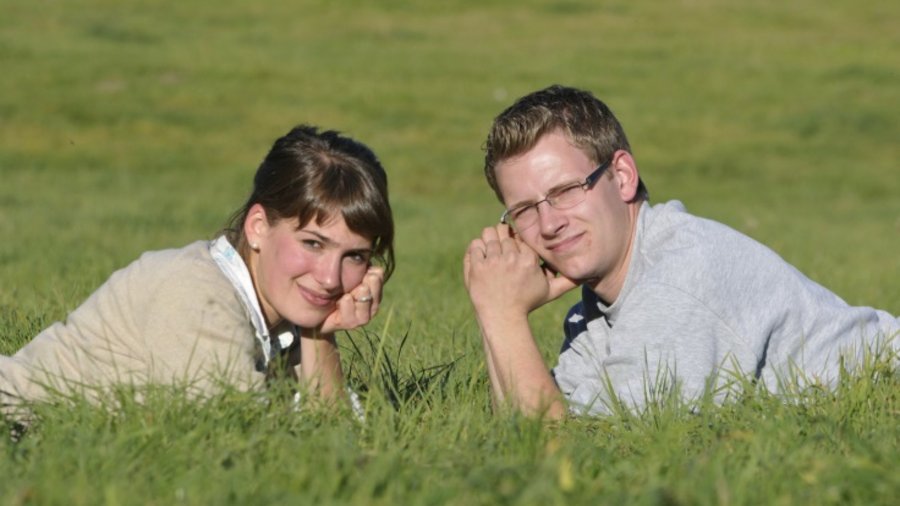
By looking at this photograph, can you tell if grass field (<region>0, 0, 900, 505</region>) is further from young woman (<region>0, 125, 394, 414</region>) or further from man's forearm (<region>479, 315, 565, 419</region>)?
young woman (<region>0, 125, 394, 414</region>)

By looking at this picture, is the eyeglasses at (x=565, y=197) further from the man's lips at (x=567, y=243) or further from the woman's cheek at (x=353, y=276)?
the woman's cheek at (x=353, y=276)

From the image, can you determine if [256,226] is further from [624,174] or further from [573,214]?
[624,174]

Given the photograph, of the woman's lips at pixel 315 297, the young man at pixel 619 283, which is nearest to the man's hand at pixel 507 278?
the young man at pixel 619 283

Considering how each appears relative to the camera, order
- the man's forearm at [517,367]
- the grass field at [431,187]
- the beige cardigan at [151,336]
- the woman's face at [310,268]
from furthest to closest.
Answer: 1. the woman's face at [310,268]
2. the man's forearm at [517,367]
3. the beige cardigan at [151,336]
4. the grass field at [431,187]

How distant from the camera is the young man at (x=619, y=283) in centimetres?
408

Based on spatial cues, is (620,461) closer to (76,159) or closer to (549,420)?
(549,420)

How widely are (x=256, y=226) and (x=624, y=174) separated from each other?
4.30ft

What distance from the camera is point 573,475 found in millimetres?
2955

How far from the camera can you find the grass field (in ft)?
9.75

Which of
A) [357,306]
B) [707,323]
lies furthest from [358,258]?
[707,323]

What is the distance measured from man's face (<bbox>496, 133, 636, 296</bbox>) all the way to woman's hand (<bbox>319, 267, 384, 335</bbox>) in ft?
1.91

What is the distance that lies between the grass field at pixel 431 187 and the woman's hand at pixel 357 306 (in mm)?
153

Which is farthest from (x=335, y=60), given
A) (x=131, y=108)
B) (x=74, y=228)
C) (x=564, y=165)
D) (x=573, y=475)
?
(x=573, y=475)

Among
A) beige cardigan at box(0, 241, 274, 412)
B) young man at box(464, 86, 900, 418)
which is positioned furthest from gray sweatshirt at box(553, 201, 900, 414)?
beige cardigan at box(0, 241, 274, 412)
